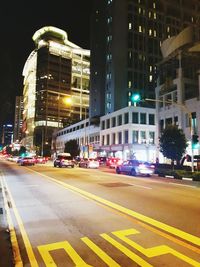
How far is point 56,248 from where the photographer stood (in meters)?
6.38

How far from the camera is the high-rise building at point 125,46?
89062 millimetres

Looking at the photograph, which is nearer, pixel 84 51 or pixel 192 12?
pixel 192 12

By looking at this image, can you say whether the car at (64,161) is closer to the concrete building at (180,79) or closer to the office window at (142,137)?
the concrete building at (180,79)

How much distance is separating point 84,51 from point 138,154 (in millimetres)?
132523

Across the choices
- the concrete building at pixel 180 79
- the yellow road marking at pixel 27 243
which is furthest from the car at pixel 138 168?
the concrete building at pixel 180 79

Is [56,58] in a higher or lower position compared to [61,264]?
higher

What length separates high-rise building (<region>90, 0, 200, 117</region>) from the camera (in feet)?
292

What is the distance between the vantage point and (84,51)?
18862 cm

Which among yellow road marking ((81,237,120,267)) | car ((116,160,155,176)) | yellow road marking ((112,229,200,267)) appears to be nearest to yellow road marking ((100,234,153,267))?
yellow road marking ((112,229,200,267))

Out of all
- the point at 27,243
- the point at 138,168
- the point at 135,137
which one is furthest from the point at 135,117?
the point at 27,243

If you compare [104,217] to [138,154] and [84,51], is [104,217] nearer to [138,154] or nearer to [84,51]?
[138,154]

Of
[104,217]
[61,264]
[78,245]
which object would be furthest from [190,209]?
[61,264]

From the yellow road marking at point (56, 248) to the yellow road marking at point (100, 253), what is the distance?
39 centimetres

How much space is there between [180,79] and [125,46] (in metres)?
40.1
